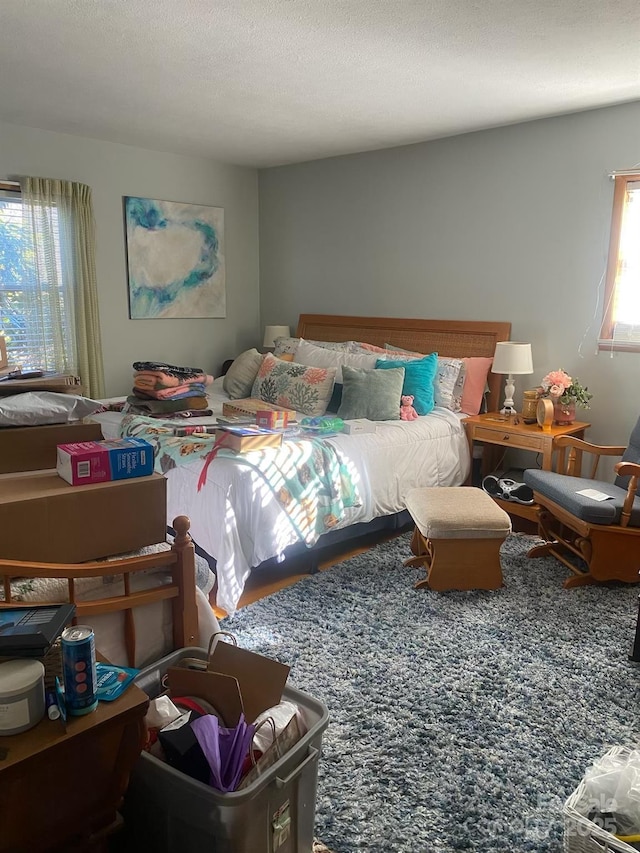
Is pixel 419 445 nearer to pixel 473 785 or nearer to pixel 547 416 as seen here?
pixel 547 416

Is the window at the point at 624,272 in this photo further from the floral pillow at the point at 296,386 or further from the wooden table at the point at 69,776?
the wooden table at the point at 69,776

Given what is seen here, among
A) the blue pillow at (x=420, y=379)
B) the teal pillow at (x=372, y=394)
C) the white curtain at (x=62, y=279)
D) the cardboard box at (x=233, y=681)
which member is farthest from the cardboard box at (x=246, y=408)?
the cardboard box at (x=233, y=681)

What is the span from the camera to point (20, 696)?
43.7 inches

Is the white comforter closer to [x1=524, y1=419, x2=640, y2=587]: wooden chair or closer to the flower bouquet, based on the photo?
[x1=524, y1=419, x2=640, y2=587]: wooden chair

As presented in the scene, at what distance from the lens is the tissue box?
3633 millimetres

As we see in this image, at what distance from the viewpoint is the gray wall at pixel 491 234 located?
389 cm

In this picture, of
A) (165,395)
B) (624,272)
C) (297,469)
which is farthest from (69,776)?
(624,272)

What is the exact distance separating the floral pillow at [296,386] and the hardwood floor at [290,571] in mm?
849

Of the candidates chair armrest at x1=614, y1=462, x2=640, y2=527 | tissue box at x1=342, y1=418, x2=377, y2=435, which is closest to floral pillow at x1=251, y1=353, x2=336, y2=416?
tissue box at x1=342, y1=418, x2=377, y2=435

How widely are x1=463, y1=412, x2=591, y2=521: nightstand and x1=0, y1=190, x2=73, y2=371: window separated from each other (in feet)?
9.63

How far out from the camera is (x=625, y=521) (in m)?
3.05

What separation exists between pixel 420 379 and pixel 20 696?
336cm

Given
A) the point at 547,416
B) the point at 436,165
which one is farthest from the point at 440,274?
the point at 547,416

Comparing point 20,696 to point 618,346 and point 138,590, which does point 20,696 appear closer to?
point 138,590
